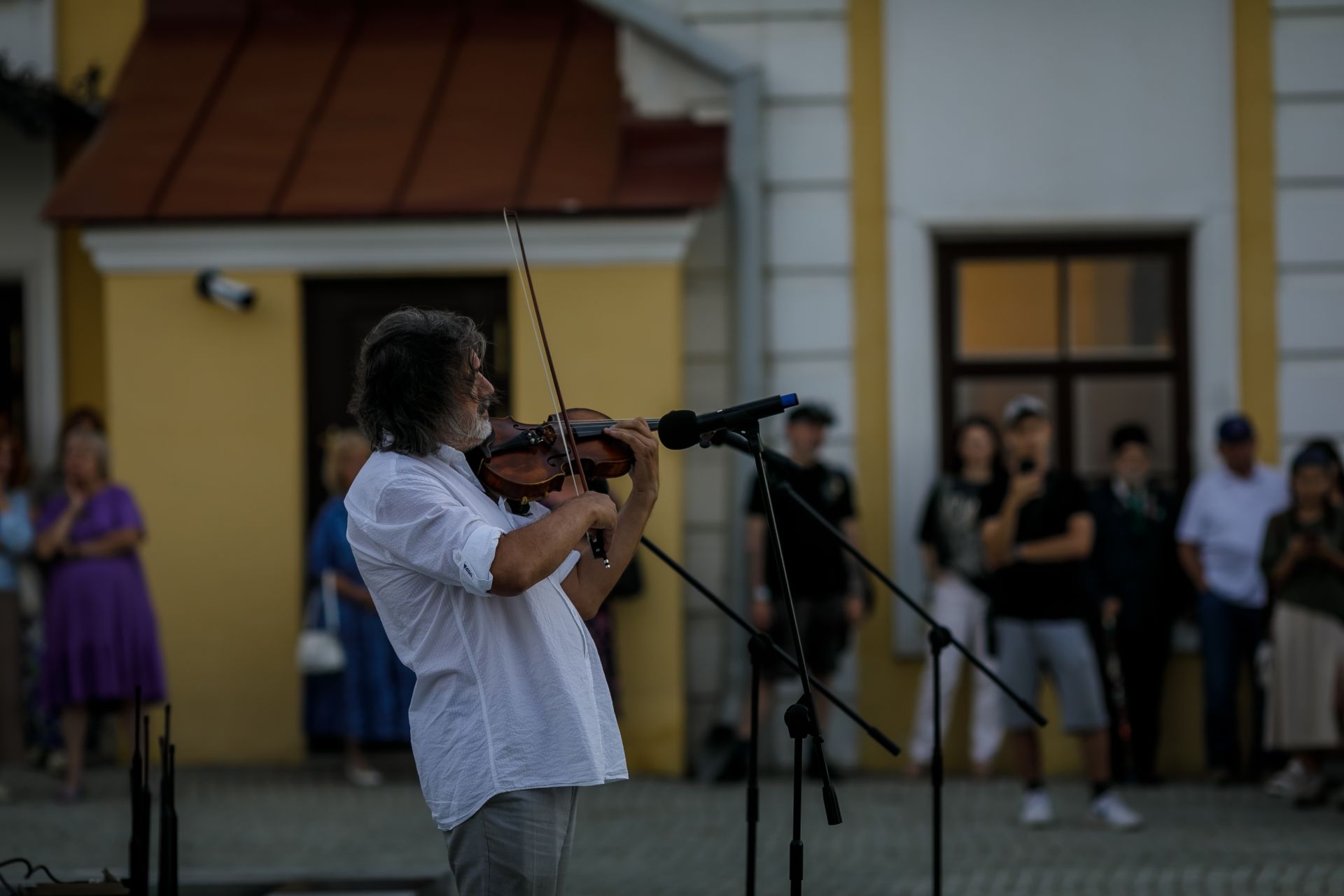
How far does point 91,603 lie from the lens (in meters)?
8.88

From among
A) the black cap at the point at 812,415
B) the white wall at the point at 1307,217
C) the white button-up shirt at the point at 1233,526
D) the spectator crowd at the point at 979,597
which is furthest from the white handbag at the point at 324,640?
the white wall at the point at 1307,217

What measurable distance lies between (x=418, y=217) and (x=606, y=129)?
3.91ft

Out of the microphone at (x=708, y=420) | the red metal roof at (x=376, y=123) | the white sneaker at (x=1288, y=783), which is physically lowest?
the white sneaker at (x=1288, y=783)

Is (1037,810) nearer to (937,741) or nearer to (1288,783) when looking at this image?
(1288,783)

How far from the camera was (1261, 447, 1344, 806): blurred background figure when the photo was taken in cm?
866

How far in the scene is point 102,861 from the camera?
7.11 meters

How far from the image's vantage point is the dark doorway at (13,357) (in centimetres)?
1070

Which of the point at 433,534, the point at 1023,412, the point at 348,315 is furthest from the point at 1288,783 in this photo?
the point at 433,534

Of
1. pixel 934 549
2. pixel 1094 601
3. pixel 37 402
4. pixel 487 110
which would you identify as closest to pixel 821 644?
pixel 934 549

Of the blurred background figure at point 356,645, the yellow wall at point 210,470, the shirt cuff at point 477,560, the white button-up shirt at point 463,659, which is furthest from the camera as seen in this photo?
the yellow wall at point 210,470

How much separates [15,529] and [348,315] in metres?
2.05

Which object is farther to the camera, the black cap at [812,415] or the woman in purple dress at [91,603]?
the black cap at [812,415]

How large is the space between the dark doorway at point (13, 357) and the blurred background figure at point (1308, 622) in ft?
23.1

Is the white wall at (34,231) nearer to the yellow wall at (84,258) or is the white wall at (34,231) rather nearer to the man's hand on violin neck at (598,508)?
the yellow wall at (84,258)
